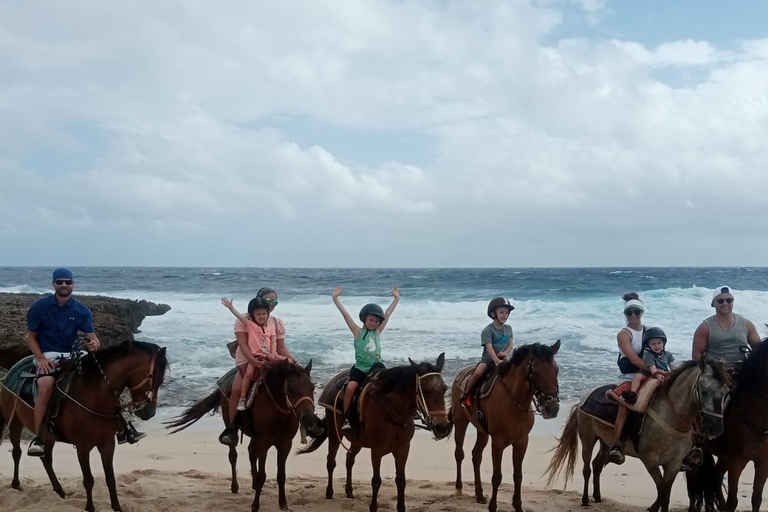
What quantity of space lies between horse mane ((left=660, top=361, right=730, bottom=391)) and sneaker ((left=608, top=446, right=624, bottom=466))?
2.50 ft

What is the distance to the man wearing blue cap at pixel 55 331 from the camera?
18.0ft

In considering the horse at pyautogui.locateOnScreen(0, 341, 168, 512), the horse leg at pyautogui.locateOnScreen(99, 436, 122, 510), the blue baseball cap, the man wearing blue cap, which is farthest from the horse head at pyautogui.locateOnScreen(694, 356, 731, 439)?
the blue baseball cap

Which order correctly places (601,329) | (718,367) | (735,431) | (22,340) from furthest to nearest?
1. (601,329)
2. (22,340)
3. (735,431)
4. (718,367)

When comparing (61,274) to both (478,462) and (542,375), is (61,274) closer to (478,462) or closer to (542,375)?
(542,375)

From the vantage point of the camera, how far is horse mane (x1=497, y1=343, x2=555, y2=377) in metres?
5.57

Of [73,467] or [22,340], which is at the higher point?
[22,340]

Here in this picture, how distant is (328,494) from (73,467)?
3.53 metres

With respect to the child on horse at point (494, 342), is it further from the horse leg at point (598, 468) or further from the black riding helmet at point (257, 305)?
the black riding helmet at point (257, 305)

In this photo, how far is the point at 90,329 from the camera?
5.90 m

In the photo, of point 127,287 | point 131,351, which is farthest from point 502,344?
point 127,287

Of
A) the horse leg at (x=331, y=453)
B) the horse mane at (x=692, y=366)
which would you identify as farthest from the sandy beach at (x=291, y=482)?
the horse mane at (x=692, y=366)

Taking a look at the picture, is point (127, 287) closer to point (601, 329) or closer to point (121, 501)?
point (601, 329)

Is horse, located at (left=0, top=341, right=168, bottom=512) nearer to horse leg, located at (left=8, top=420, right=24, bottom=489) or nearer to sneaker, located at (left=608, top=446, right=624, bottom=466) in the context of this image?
horse leg, located at (left=8, top=420, right=24, bottom=489)

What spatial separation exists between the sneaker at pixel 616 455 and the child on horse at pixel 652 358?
19.0 inches
